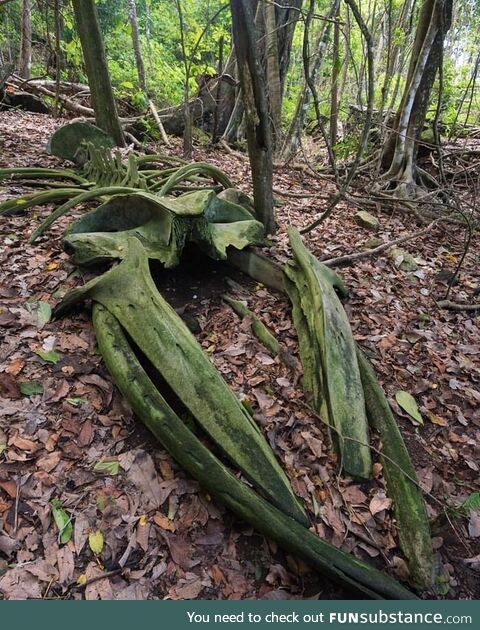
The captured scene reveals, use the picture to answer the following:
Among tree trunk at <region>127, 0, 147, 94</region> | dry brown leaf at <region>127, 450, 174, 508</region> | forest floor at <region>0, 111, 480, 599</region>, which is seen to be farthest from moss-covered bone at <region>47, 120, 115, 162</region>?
tree trunk at <region>127, 0, 147, 94</region>

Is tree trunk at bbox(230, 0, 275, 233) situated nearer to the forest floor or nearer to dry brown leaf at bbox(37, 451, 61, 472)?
the forest floor

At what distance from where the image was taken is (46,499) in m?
2.14

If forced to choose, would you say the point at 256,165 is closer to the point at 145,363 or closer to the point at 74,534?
the point at 145,363

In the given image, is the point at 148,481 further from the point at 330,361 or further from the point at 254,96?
the point at 254,96

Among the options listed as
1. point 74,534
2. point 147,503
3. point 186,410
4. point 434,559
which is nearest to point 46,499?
point 74,534

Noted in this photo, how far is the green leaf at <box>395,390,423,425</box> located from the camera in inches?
121

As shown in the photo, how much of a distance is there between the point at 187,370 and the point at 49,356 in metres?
1.05

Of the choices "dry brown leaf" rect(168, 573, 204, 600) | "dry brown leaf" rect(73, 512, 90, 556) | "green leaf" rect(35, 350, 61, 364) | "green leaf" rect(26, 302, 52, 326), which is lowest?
"dry brown leaf" rect(168, 573, 204, 600)

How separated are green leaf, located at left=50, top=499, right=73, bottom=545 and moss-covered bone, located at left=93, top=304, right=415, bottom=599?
1.96 ft

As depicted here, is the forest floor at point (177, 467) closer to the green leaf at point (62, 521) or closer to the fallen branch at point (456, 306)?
the green leaf at point (62, 521)

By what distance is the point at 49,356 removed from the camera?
284 centimetres

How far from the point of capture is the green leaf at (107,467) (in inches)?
91.2

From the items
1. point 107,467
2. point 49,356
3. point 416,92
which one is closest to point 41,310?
point 49,356

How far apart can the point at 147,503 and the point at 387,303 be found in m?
3.14
